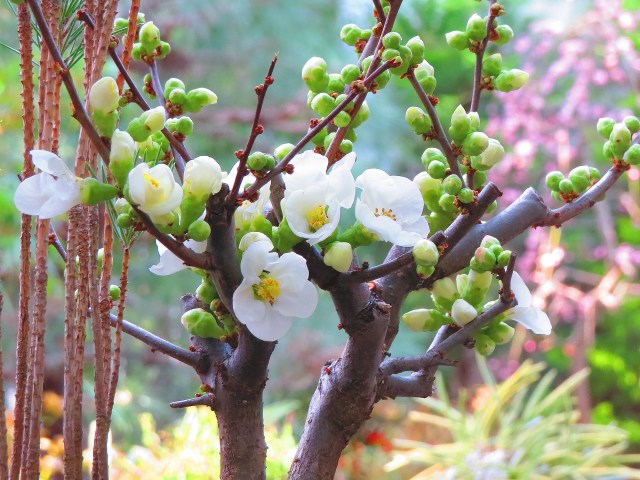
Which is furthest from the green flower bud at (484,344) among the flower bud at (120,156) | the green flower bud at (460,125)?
the flower bud at (120,156)

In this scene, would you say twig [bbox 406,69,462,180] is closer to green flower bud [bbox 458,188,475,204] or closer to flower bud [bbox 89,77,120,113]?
green flower bud [bbox 458,188,475,204]

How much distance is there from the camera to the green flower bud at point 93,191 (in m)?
0.31

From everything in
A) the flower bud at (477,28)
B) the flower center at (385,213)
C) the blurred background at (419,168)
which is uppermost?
the blurred background at (419,168)

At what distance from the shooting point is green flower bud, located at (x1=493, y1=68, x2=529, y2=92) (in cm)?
44

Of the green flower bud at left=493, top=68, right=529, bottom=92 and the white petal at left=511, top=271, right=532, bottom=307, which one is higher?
the green flower bud at left=493, top=68, right=529, bottom=92

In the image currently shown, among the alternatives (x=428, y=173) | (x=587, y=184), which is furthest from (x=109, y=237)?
(x=587, y=184)

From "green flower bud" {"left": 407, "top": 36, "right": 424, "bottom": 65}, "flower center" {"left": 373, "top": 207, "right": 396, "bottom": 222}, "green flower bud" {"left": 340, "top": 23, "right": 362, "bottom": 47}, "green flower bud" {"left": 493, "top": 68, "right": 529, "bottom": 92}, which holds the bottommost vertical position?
"flower center" {"left": 373, "top": 207, "right": 396, "bottom": 222}

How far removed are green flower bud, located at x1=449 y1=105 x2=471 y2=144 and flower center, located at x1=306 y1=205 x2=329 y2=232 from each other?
0.33 feet

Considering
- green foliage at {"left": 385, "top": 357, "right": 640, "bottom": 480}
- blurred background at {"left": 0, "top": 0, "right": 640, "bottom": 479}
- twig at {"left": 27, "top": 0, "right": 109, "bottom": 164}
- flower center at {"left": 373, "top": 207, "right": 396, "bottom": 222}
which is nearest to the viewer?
twig at {"left": 27, "top": 0, "right": 109, "bottom": 164}

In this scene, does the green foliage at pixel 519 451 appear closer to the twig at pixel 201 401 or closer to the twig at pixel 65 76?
the twig at pixel 201 401

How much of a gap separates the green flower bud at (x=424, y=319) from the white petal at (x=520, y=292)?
0.14 ft

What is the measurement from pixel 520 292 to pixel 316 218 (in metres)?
0.14

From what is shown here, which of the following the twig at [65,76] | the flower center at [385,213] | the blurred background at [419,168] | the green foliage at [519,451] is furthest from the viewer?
the blurred background at [419,168]

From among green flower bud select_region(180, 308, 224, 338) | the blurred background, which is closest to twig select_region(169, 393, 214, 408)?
green flower bud select_region(180, 308, 224, 338)
